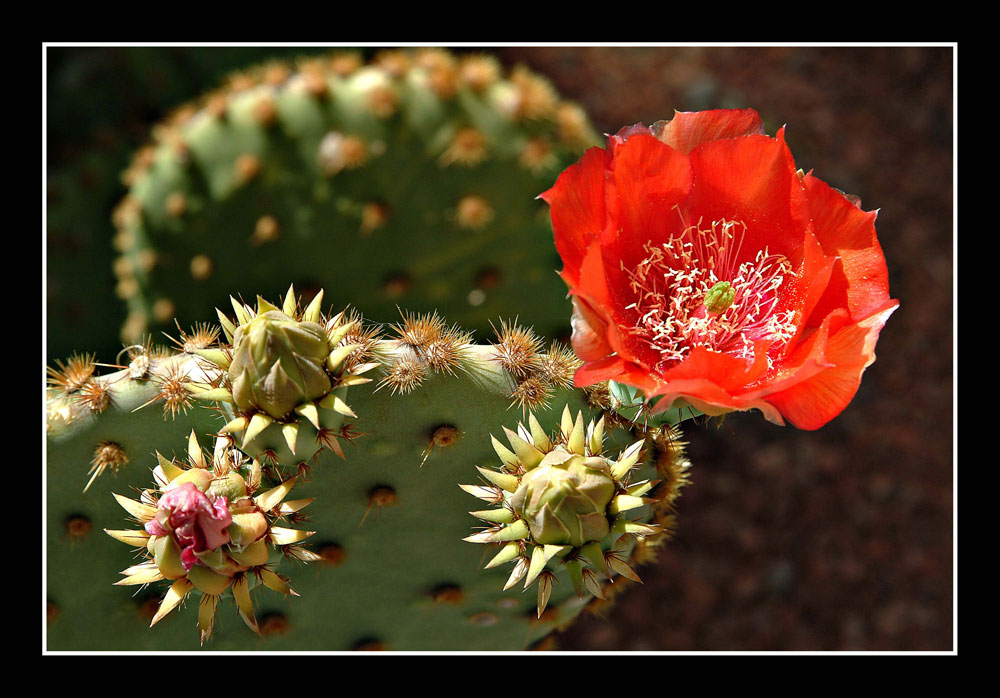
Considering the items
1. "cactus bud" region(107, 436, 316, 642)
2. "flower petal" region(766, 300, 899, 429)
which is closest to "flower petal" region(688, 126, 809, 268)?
"flower petal" region(766, 300, 899, 429)

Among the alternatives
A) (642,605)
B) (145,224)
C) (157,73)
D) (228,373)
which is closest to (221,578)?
(228,373)

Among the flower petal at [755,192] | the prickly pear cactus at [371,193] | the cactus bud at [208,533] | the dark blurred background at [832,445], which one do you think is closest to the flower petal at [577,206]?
the flower petal at [755,192]

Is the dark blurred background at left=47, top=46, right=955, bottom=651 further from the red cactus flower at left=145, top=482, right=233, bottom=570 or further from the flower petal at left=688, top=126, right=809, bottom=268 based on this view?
the red cactus flower at left=145, top=482, right=233, bottom=570

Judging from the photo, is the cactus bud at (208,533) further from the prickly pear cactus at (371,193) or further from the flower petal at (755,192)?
the prickly pear cactus at (371,193)

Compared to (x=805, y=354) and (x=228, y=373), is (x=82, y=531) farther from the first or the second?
(x=805, y=354)

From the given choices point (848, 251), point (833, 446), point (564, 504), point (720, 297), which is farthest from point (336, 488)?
point (833, 446)
